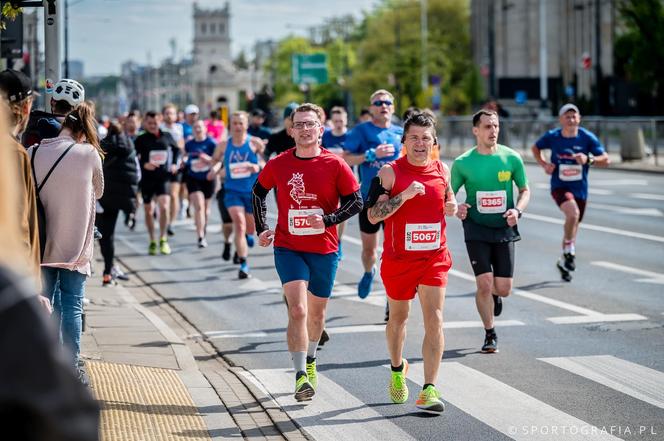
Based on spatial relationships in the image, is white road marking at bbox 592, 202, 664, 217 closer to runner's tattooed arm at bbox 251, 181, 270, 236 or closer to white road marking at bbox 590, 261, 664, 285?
white road marking at bbox 590, 261, 664, 285

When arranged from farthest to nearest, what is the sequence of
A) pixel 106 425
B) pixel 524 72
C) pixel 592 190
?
pixel 524 72 < pixel 592 190 < pixel 106 425

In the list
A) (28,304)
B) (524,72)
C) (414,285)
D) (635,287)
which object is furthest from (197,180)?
(524,72)

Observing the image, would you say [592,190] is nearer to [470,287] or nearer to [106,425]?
[470,287]

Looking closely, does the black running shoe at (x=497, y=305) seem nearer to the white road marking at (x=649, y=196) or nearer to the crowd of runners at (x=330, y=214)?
the crowd of runners at (x=330, y=214)

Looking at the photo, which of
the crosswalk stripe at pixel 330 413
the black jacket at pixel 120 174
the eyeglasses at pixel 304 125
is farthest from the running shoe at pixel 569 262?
the eyeglasses at pixel 304 125

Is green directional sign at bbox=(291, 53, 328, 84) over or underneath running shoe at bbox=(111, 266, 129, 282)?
over

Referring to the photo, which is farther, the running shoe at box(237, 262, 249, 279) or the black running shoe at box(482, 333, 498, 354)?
the running shoe at box(237, 262, 249, 279)

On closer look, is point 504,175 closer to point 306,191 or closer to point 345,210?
point 345,210

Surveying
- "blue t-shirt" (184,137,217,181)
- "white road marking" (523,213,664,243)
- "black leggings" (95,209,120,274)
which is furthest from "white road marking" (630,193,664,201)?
"black leggings" (95,209,120,274)

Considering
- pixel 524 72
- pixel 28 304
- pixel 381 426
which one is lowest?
pixel 381 426

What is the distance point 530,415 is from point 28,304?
622 cm

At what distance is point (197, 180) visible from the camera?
781 inches

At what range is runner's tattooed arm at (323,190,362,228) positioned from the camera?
8.27 m

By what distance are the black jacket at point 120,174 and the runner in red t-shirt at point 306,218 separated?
6.22m
